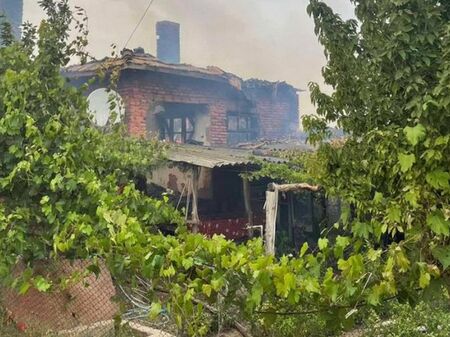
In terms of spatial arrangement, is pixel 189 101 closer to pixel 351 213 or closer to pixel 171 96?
pixel 171 96

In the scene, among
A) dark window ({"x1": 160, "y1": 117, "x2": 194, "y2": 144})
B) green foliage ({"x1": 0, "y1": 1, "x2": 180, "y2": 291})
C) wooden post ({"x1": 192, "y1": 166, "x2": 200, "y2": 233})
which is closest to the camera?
green foliage ({"x1": 0, "y1": 1, "x2": 180, "y2": 291})

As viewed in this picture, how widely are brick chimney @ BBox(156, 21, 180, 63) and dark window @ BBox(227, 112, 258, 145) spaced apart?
531cm

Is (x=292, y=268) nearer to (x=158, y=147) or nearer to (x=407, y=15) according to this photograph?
(x=407, y=15)

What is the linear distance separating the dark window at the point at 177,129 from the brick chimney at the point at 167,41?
6.17 m

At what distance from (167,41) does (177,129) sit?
719 centimetres

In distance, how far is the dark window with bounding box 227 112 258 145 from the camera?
1806 cm

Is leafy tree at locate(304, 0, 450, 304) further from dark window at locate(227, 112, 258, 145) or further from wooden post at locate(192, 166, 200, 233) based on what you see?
dark window at locate(227, 112, 258, 145)

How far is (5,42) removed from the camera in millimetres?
5980

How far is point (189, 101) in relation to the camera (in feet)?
47.2

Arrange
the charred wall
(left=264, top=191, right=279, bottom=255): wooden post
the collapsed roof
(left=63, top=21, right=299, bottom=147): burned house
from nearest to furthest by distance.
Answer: (left=264, top=191, right=279, bottom=255): wooden post
the collapsed roof
(left=63, top=21, right=299, bottom=147): burned house
the charred wall

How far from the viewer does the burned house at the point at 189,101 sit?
13.0 meters

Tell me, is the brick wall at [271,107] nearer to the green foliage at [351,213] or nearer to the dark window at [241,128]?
the dark window at [241,128]

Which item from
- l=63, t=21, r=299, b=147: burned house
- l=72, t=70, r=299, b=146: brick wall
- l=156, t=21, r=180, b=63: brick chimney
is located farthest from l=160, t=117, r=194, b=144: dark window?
l=156, t=21, r=180, b=63: brick chimney

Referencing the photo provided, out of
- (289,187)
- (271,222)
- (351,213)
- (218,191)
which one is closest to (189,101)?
(218,191)
